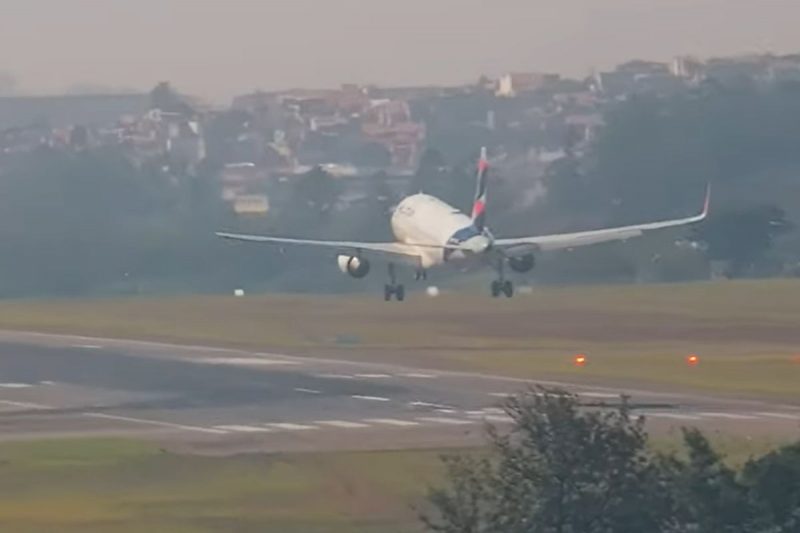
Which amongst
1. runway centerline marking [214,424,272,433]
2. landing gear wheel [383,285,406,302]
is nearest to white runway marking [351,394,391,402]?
runway centerline marking [214,424,272,433]

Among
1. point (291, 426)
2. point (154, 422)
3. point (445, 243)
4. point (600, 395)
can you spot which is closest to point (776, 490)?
point (291, 426)

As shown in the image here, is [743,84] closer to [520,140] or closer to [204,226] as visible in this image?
[520,140]

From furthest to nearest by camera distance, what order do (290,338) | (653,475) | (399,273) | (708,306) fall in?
1. (399,273)
2. (708,306)
3. (290,338)
4. (653,475)

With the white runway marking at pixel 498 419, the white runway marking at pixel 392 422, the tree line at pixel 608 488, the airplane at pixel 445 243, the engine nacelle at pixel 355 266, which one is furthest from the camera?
the engine nacelle at pixel 355 266

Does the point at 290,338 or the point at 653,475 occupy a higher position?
the point at 653,475

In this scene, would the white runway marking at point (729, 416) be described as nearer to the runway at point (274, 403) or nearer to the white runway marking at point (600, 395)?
the runway at point (274, 403)

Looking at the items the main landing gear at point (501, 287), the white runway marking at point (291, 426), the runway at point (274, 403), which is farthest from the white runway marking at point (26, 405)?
the main landing gear at point (501, 287)

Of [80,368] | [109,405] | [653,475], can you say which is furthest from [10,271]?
[653,475]
